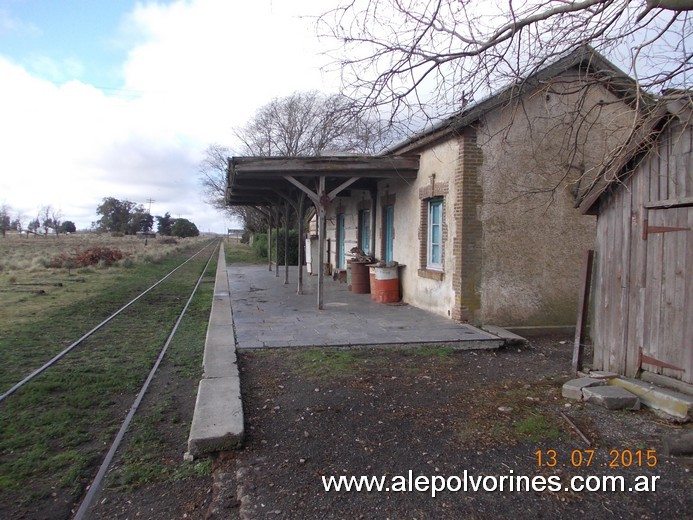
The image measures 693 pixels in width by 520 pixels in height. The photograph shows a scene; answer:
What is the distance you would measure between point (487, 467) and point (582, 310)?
3132 millimetres

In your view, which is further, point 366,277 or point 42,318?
point 366,277

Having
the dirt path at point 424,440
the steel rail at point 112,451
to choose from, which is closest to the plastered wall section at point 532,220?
the dirt path at point 424,440

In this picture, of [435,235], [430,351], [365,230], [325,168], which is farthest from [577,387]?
[365,230]

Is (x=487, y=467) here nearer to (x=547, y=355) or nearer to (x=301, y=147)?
(x=547, y=355)

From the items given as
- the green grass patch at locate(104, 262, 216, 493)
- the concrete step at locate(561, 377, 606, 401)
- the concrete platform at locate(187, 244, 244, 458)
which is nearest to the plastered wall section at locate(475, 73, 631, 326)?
the concrete step at locate(561, 377, 606, 401)

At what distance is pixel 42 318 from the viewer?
1040 cm

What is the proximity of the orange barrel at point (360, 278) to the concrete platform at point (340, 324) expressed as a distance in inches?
12.7

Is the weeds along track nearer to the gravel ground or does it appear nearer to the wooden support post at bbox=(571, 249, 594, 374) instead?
the gravel ground

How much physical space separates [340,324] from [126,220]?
102845mm

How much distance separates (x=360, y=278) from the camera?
13539 mm

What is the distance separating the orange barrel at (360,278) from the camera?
13.5m

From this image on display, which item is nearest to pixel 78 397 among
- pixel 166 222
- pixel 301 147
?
pixel 301 147

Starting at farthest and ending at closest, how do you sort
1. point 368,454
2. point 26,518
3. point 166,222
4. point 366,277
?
point 166,222 < point 366,277 < point 368,454 < point 26,518

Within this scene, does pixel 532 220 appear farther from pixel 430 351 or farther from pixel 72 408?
pixel 72 408
